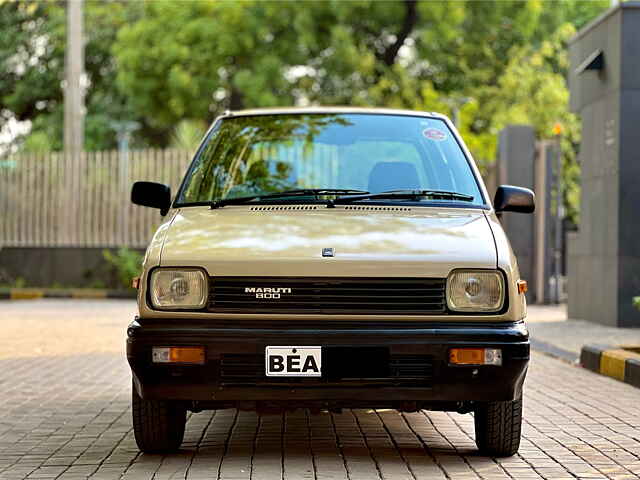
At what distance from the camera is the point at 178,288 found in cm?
599

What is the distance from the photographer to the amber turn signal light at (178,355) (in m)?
5.84

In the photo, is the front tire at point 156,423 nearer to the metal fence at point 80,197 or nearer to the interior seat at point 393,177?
the interior seat at point 393,177

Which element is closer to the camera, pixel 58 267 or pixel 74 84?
pixel 58 267

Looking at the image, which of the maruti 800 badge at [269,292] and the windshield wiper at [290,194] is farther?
the windshield wiper at [290,194]

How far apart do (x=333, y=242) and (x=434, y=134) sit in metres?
1.67

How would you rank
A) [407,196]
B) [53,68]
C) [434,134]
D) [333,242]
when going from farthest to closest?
[53,68], [434,134], [407,196], [333,242]

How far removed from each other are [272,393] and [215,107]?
38861 millimetres

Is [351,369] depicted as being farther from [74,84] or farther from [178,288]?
[74,84]

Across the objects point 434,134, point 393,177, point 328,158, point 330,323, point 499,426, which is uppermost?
point 434,134

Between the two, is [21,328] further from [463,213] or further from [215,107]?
[215,107]

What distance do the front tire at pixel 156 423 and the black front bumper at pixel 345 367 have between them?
0.33m

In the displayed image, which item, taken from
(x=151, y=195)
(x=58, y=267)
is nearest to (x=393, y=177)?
(x=151, y=195)

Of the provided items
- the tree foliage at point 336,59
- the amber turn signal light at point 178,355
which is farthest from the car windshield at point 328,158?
the tree foliage at point 336,59

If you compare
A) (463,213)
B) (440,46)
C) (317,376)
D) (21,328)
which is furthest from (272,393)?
(440,46)
